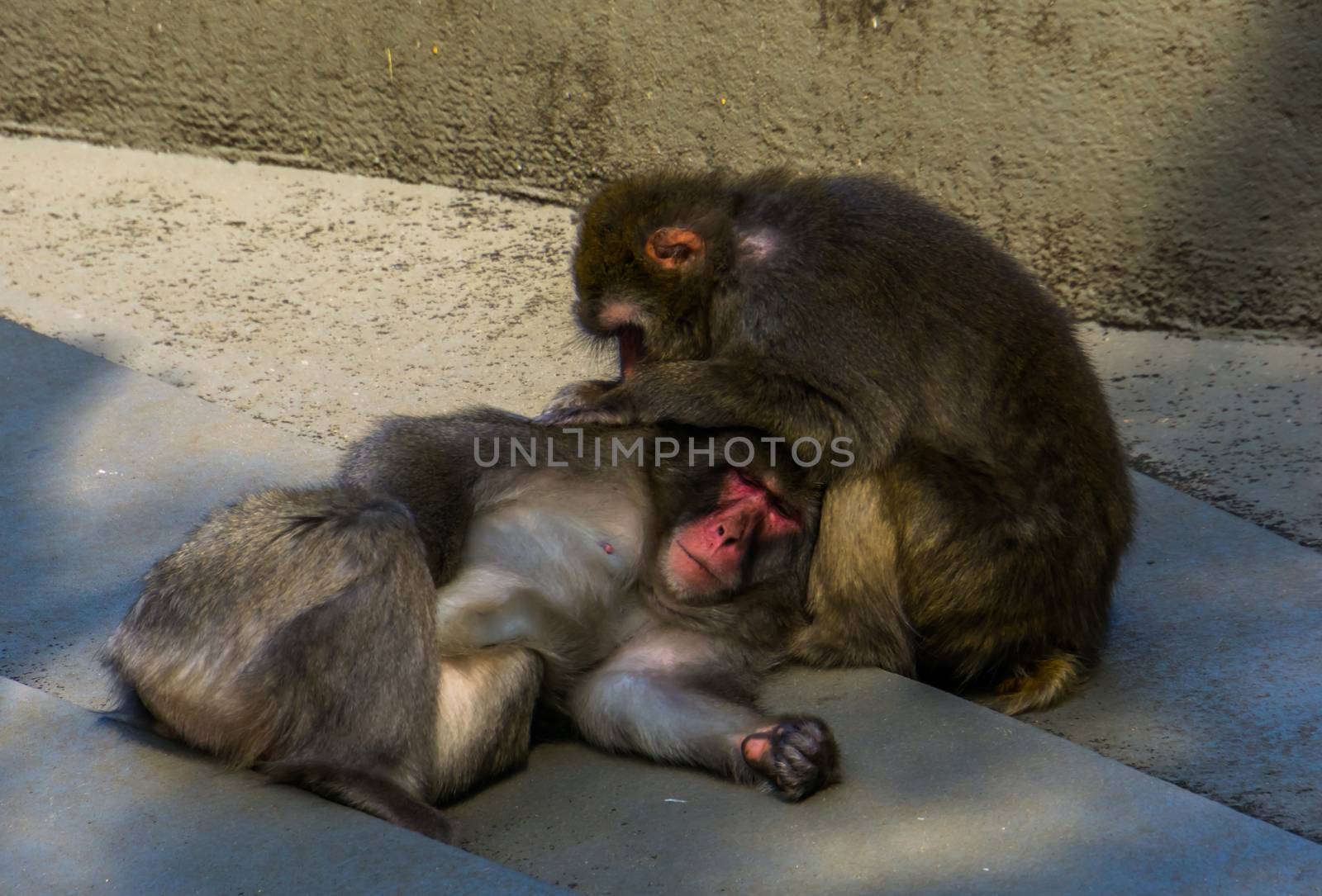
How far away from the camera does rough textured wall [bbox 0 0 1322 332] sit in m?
5.18

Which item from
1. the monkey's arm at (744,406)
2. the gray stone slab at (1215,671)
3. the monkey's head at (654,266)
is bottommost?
the gray stone slab at (1215,671)

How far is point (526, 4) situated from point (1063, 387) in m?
3.43

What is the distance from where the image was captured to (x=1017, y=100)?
214 inches

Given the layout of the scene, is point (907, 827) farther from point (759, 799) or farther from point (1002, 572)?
point (1002, 572)

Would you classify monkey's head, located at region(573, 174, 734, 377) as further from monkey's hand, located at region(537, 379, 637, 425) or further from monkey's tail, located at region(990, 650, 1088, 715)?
monkey's tail, located at region(990, 650, 1088, 715)

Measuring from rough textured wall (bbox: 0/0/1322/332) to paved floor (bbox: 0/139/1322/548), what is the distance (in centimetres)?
19

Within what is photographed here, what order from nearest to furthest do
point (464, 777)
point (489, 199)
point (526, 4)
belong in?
point (464, 777) < point (526, 4) < point (489, 199)

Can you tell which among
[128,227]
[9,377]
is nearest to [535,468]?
[9,377]

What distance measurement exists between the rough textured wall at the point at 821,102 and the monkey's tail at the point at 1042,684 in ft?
7.49

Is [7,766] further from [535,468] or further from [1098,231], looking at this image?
[1098,231]

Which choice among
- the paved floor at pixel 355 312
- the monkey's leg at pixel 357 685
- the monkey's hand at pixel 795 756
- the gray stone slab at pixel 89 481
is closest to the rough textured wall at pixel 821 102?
the paved floor at pixel 355 312

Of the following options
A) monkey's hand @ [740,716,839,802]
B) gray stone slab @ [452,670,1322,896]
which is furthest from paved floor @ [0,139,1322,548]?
monkey's hand @ [740,716,839,802]

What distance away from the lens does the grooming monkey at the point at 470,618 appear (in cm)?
299

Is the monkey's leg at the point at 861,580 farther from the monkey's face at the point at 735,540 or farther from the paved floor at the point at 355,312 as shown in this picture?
the paved floor at the point at 355,312
